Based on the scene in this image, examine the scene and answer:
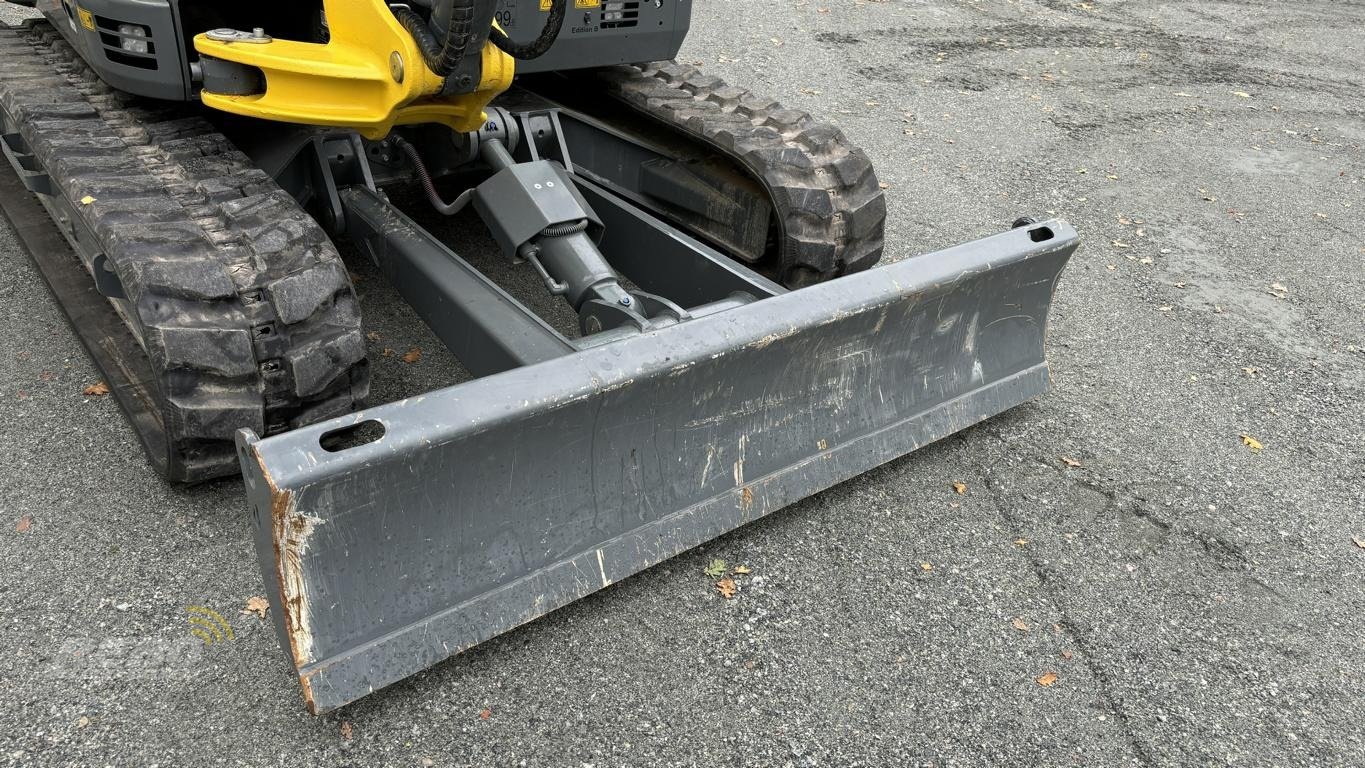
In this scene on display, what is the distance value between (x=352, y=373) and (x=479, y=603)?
95cm

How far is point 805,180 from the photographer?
4.22 meters

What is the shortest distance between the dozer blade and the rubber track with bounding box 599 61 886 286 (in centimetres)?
69

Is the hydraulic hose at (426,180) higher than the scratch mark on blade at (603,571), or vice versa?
the hydraulic hose at (426,180)

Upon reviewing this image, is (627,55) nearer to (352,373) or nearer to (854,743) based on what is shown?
(352,373)

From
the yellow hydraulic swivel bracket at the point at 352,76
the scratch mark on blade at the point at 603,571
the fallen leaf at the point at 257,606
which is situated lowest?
the fallen leaf at the point at 257,606

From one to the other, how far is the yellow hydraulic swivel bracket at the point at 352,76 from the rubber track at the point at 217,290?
0.30m

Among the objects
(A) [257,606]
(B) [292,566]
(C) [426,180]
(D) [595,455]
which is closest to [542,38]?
(C) [426,180]

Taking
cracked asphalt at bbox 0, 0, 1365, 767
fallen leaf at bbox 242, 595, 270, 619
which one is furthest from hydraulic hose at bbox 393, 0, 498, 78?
fallen leaf at bbox 242, 595, 270, 619

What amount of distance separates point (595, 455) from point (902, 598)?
111cm

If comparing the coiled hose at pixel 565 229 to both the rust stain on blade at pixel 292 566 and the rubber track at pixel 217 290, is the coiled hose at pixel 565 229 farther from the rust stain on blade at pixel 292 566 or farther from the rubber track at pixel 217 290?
the rust stain on blade at pixel 292 566

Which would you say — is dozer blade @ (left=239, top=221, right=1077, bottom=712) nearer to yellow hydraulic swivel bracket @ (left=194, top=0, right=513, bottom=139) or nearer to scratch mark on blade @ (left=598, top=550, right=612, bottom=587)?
scratch mark on blade @ (left=598, top=550, right=612, bottom=587)

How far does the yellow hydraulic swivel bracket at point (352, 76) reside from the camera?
3.23 meters

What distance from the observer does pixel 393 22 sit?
3.20m

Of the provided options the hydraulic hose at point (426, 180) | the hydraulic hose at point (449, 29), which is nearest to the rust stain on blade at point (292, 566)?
the hydraulic hose at point (449, 29)
